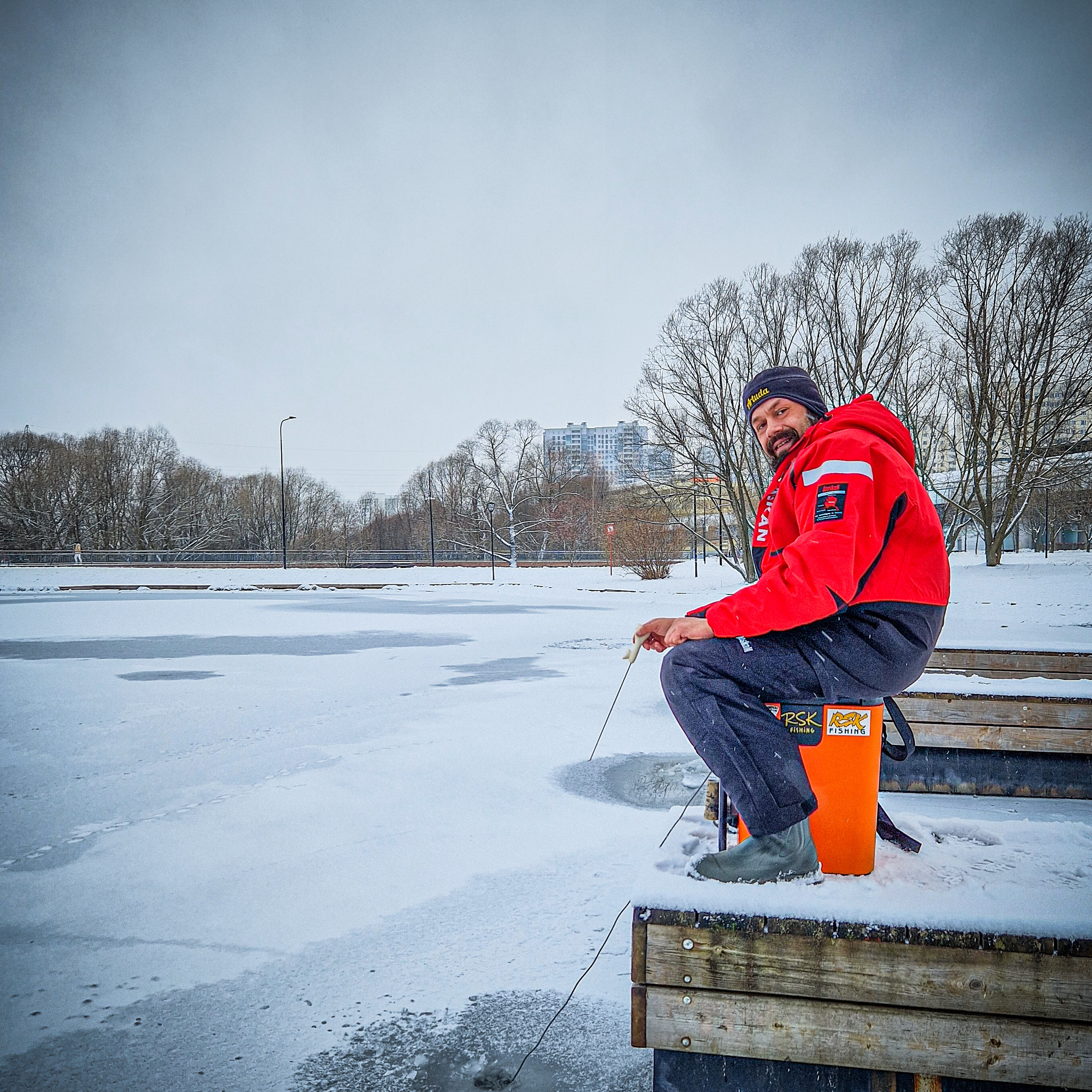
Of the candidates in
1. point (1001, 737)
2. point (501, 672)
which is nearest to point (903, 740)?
point (1001, 737)

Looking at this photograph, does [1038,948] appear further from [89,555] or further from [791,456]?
[89,555]

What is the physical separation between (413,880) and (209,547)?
248 ft

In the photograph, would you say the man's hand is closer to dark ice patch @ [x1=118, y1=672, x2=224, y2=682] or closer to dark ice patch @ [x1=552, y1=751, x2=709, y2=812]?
dark ice patch @ [x1=552, y1=751, x2=709, y2=812]

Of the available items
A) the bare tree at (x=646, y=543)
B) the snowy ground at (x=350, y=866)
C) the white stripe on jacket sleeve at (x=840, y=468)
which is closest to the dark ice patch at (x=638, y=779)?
the snowy ground at (x=350, y=866)

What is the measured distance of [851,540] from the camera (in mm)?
1808

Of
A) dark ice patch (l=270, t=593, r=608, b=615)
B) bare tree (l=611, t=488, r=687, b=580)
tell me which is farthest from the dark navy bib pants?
bare tree (l=611, t=488, r=687, b=580)

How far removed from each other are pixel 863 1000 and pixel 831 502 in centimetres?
112

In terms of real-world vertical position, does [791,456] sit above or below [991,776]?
above

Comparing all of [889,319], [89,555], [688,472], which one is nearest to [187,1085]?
[688,472]

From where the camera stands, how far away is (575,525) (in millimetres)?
59375

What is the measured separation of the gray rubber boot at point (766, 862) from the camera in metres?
1.88

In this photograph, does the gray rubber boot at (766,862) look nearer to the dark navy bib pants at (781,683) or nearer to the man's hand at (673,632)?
the dark navy bib pants at (781,683)

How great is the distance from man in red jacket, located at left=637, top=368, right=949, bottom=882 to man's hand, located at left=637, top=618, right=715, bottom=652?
0.01 m

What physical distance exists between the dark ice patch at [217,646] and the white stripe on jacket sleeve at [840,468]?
9.60m
